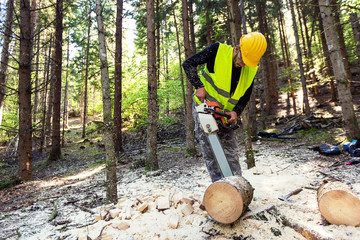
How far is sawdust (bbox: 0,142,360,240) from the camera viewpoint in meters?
2.03

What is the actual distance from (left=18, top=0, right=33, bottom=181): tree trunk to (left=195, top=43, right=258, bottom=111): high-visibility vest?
215 inches

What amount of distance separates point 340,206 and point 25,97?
23.5ft

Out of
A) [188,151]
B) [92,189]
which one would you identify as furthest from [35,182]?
[188,151]

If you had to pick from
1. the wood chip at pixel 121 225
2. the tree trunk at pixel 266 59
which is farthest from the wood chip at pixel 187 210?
the tree trunk at pixel 266 59

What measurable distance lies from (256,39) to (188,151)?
5.52m

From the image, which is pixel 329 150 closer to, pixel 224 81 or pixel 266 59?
pixel 224 81

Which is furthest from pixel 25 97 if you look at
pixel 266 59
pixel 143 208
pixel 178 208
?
pixel 266 59

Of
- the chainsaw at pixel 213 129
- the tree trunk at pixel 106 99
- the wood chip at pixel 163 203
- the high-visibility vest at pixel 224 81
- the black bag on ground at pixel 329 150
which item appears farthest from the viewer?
the black bag on ground at pixel 329 150

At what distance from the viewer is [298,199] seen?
2.66m

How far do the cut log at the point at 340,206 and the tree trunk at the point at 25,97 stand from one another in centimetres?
670

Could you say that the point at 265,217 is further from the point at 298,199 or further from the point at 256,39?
the point at 256,39

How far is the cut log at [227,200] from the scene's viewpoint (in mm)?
2031

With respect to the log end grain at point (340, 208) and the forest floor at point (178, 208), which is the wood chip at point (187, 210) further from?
the log end grain at point (340, 208)

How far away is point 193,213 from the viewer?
254 centimetres
